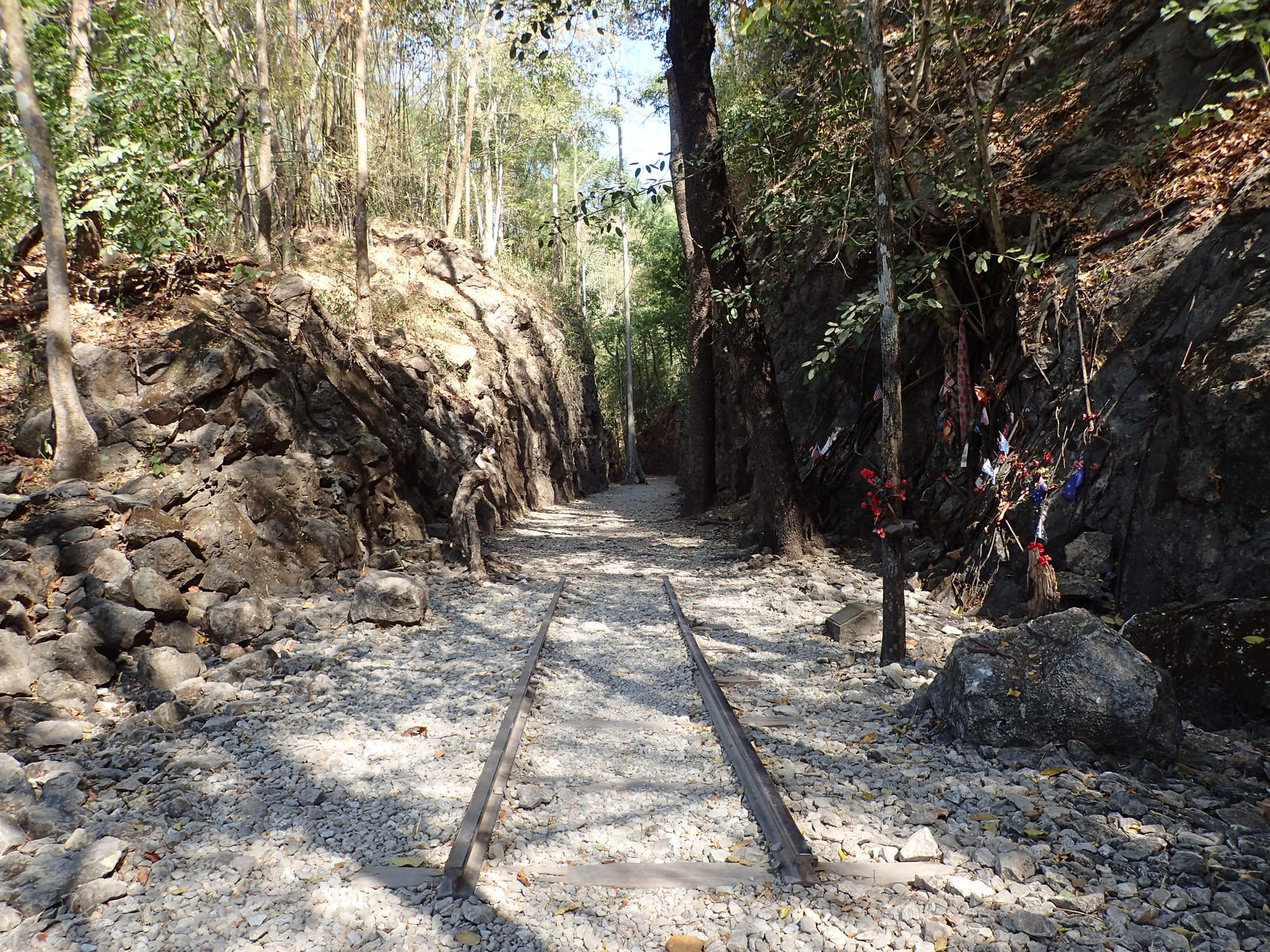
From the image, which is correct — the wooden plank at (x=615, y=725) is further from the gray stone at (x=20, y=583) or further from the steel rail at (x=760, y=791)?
the gray stone at (x=20, y=583)

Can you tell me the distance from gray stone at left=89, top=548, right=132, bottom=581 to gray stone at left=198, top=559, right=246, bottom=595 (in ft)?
2.37

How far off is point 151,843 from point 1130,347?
736cm

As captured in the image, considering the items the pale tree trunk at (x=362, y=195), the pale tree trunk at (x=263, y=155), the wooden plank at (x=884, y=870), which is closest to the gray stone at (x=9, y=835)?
the wooden plank at (x=884, y=870)

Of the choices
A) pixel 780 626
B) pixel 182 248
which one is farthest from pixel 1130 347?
pixel 182 248

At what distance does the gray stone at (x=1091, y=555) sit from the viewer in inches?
228

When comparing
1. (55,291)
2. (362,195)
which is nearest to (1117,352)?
(55,291)

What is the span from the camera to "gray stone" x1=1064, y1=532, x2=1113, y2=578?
19.0 ft

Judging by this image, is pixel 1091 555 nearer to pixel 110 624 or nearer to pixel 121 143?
pixel 110 624

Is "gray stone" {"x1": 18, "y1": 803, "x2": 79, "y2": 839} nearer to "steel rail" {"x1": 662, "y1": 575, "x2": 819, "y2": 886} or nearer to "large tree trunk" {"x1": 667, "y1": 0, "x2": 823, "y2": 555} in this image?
"steel rail" {"x1": 662, "y1": 575, "x2": 819, "y2": 886}

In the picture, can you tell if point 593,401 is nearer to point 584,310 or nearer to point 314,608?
point 584,310

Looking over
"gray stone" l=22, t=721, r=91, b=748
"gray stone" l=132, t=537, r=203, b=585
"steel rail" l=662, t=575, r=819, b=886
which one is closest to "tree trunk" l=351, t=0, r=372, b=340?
"gray stone" l=132, t=537, r=203, b=585

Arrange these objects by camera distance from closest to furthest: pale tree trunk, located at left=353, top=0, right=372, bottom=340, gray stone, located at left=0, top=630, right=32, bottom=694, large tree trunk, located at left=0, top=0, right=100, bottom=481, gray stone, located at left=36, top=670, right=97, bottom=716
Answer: gray stone, located at left=0, top=630, right=32, bottom=694 → gray stone, located at left=36, top=670, right=97, bottom=716 → large tree trunk, located at left=0, top=0, right=100, bottom=481 → pale tree trunk, located at left=353, top=0, right=372, bottom=340

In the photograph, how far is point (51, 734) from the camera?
4094mm

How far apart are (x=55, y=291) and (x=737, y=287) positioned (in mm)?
7383
